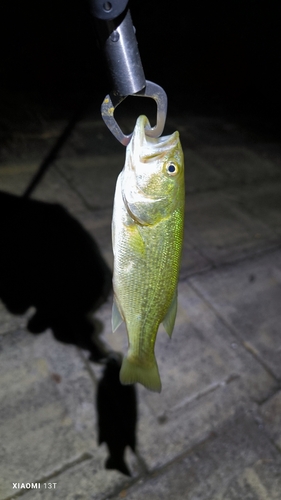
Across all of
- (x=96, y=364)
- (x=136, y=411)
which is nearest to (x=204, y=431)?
(x=136, y=411)

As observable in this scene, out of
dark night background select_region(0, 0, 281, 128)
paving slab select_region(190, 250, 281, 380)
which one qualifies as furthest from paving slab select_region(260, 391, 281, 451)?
dark night background select_region(0, 0, 281, 128)

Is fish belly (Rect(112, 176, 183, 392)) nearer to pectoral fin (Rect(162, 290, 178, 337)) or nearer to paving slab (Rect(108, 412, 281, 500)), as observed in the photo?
pectoral fin (Rect(162, 290, 178, 337))

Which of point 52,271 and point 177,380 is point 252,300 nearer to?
point 177,380

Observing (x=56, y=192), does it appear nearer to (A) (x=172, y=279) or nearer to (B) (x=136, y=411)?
(B) (x=136, y=411)

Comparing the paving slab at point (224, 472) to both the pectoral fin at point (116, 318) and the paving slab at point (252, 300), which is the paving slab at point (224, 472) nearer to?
the paving slab at point (252, 300)

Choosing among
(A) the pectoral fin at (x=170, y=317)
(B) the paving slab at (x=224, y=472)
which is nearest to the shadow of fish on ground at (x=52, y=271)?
(B) the paving slab at (x=224, y=472)

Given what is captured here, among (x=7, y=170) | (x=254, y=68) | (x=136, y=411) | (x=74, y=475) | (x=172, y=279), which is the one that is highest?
(x=172, y=279)
